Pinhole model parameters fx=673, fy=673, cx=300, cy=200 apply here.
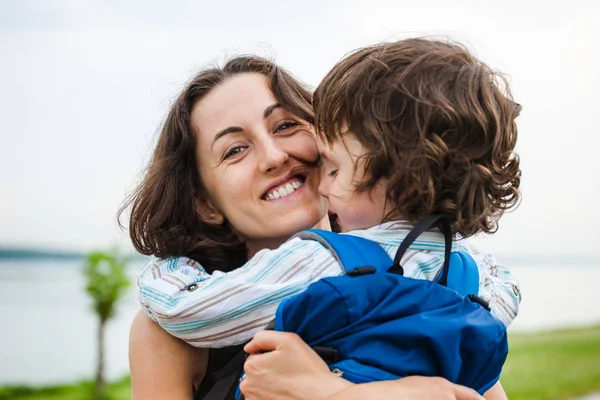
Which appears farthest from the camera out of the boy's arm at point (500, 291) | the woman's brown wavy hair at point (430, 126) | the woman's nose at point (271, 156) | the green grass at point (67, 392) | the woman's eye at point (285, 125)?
the green grass at point (67, 392)

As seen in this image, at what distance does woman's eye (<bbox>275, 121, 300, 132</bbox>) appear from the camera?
6.52ft

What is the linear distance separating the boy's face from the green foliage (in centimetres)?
797

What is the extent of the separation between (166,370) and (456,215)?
2.80ft

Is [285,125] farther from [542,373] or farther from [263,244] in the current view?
[542,373]

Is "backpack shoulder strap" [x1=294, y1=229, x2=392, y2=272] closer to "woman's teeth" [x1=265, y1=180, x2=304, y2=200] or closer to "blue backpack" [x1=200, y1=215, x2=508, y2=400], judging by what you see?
"blue backpack" [x1=200, y1=215, x2=508, y2=400]

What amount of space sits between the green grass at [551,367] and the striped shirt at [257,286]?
805 cm

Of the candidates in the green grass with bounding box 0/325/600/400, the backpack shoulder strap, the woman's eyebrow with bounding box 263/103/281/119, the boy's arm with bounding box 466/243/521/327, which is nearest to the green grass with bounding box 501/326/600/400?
the green grass with bounding box 0/325/600/400

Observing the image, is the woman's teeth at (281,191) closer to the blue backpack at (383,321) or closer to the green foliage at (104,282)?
the blue backpack at (383,321)

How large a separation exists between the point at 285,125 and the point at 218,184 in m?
0.27

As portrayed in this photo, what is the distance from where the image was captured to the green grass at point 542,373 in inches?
358

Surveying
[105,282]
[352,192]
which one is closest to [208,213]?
[352,192]

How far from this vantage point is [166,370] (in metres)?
1.77

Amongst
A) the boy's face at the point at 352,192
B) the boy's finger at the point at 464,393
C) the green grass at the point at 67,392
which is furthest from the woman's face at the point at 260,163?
the green grass at the point at 67,392

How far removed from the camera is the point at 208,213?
2.12 meters
